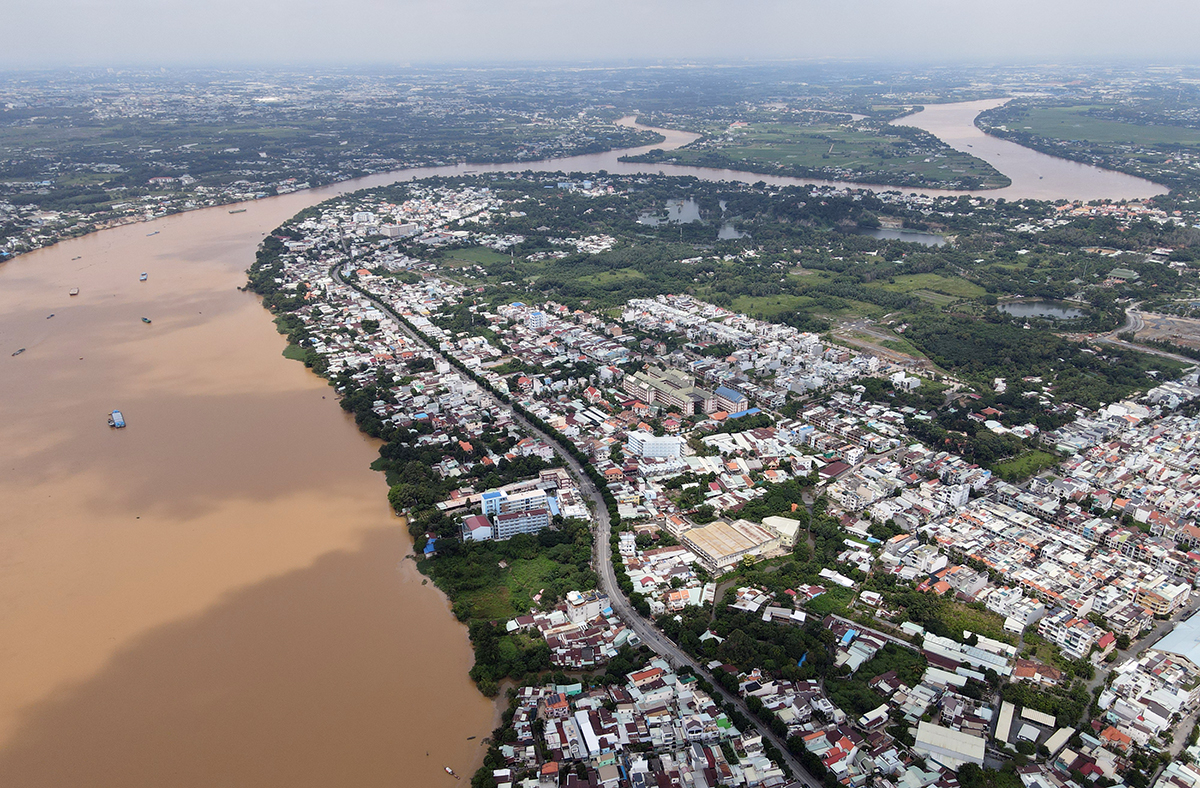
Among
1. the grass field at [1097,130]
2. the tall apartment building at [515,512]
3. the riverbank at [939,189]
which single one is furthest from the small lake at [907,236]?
the grass field at [1097,130]

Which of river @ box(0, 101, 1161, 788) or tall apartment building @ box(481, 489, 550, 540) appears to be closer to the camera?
river @ box(0, 101, 1161, 788)

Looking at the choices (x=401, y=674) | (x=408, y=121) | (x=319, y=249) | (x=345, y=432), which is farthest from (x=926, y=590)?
(x=408, y=121)

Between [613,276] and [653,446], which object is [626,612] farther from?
[613,276]

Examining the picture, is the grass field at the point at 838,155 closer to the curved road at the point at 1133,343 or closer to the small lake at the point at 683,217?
the small lake at the point at 683,217

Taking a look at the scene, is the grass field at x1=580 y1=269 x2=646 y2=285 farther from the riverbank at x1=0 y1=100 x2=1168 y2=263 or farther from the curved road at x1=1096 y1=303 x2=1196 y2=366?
the riverbank at x1=0 y1=100 x2=1168 y2=263

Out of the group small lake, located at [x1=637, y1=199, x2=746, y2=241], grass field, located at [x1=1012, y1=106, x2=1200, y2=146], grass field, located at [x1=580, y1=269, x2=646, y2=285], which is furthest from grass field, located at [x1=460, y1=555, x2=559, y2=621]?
grass field, located at [x1=1012, y1=106, x2=1200, y2=146]

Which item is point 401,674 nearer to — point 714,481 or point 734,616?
point 734,616
